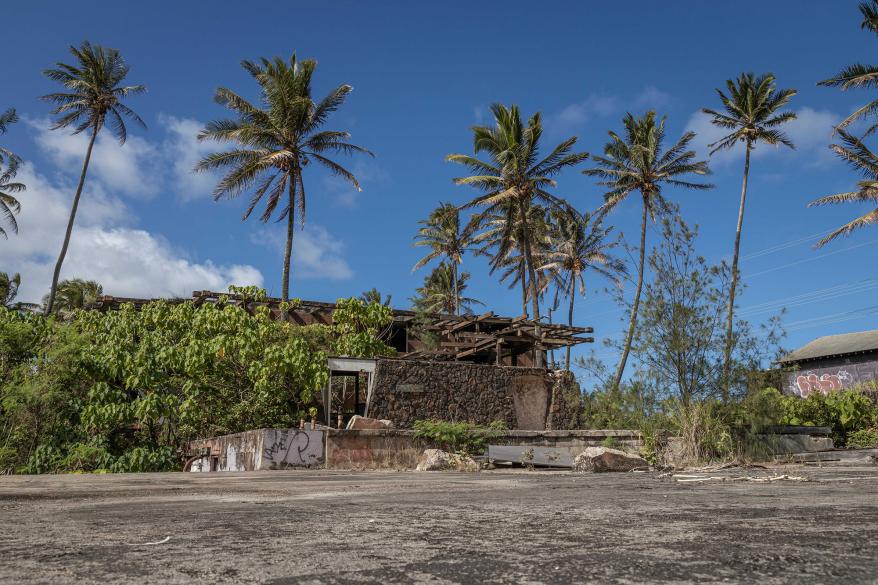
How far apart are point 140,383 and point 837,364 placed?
118 feet

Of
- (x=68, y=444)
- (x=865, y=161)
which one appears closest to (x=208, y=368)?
(x=68, y=444)

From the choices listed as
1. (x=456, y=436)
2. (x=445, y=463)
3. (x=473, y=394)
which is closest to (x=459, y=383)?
(x=473, y=394)

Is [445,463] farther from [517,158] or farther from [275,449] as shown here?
[517,158]

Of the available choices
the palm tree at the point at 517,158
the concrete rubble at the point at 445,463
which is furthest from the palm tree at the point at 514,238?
the concrete rubble at the point at 445,463

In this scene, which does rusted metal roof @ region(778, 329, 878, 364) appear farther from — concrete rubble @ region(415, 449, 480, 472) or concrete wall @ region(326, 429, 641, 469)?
concrete rubble @ region(415, 449, 480, 472)

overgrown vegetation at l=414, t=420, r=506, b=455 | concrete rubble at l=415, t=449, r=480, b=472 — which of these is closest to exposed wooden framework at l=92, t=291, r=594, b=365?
overgrown vegetation at l=414, t=420, r=506, b=455

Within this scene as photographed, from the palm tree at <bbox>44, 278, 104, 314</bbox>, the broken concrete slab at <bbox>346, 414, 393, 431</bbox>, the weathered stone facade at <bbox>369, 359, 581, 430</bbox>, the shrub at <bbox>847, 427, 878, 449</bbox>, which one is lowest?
the shrub at <bbox>847, 427, 878, 449</bbox>

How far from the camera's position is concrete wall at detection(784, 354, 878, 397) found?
111ft

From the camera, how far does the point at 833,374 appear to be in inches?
1396

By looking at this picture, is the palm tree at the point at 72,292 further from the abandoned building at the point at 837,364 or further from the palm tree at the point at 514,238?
the abandoned building at the point at 837,364

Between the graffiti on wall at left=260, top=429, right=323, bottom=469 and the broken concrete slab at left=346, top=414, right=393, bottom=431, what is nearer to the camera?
Answer: the graffiti on wall at left=260, top=429, right=323, bottom=469

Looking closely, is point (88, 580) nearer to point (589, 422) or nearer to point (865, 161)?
point (589, 422)

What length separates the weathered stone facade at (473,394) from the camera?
18.0 meters

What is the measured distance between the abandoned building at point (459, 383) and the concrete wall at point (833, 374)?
18.9 m
